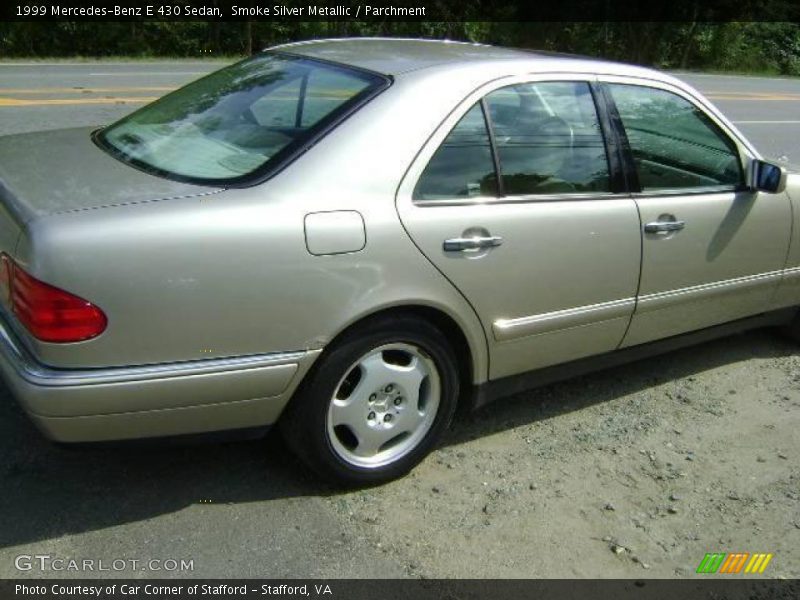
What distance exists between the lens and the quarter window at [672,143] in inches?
146

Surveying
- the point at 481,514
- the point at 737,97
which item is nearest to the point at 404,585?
the point at 481,514

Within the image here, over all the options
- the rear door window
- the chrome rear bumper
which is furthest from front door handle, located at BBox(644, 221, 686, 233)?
the chrome rear bumper

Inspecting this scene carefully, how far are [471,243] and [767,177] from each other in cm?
176

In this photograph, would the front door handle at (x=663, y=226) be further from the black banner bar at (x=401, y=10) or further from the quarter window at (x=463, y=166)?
the black banner bar at (x=401, y=10)

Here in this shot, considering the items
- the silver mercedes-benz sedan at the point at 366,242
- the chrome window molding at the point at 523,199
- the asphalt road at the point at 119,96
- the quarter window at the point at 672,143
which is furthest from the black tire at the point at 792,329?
the asphalt road at the point at 119,96

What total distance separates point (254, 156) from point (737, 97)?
62.0 ft

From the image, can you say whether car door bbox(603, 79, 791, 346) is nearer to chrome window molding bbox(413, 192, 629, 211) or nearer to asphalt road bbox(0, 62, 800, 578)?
chrome window molding bbox(413, 192, 629, 211)

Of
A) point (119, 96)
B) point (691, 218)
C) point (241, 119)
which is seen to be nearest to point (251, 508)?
point (241, 119)

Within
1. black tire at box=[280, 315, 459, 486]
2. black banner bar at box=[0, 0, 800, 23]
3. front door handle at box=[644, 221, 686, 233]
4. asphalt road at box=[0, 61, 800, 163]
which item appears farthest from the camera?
black banner bar at box=[0, 0, 800, 23]

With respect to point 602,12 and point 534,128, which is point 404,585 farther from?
point 602,12

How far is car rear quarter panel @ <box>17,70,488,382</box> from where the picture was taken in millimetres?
2500

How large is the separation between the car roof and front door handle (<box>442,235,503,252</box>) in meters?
0.69

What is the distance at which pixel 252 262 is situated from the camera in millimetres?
2658

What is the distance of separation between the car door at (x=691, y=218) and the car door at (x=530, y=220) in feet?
0.47
